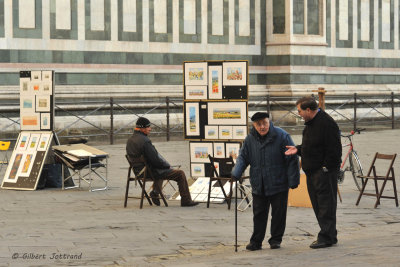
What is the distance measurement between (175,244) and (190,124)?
13.7 ft

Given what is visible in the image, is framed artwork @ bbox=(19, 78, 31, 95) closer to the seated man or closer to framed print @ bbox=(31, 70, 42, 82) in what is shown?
framed print @ bbox=(31, 70, 42, 82)

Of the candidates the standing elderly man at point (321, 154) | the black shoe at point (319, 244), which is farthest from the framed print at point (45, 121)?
the black shoe at point (319, 244)

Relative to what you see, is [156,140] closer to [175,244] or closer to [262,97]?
[262,97]

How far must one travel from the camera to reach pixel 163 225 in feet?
35.8

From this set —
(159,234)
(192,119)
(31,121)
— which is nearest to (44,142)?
(31,121)

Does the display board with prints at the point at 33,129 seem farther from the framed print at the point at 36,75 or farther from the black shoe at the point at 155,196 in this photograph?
the black shoe at the point at 155,196

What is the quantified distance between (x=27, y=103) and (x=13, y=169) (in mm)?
1019

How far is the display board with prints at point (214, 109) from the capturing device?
13.3m

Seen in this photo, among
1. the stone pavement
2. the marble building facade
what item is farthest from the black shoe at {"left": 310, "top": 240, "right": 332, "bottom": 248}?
the marble building facade

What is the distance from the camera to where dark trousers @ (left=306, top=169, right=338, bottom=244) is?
9.37 m

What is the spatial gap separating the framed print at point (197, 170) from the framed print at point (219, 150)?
0.27 metres

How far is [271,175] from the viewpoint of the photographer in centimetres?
946

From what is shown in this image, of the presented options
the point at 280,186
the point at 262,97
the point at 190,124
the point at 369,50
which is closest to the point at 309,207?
the point at 190,124

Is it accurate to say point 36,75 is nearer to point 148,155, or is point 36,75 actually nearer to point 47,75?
point 47,75
